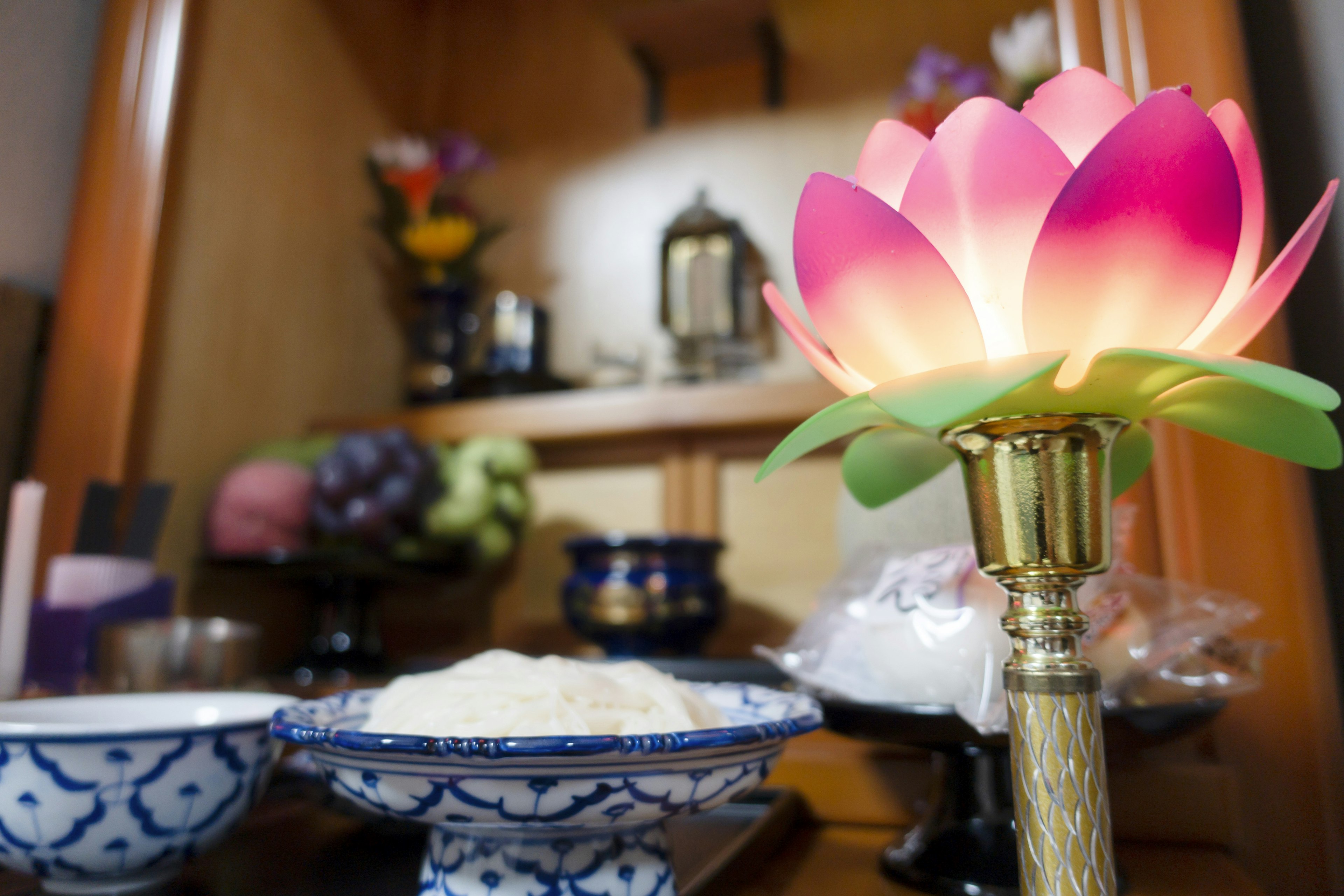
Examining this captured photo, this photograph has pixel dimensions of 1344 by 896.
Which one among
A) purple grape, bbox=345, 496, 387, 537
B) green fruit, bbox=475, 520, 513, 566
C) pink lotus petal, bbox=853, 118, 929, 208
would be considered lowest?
green fruit, bbox=475, 520, 513, 566

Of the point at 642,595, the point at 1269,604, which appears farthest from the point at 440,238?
the point at 1269,604

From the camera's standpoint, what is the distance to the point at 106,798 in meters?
0.38

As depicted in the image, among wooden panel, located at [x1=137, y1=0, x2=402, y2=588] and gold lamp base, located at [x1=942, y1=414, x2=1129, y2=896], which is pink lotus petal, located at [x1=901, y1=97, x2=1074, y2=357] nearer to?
gold lamp base, located at [x1=942, y1=414, x2=1129, y2=896]

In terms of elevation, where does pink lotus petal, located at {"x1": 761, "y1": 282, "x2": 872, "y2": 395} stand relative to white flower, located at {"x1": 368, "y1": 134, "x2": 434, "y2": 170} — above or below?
below

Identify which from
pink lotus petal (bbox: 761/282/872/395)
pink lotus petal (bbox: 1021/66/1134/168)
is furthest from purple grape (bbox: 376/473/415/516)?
pink lotus petal (bbox: 1021/66/1134/168)

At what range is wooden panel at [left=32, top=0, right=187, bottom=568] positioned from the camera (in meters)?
0.80

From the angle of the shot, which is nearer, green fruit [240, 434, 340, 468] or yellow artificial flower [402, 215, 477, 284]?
green fruit [240, 434, 340, 468]

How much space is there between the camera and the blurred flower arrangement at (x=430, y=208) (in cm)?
120

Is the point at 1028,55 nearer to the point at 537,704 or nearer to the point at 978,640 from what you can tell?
the point at 978,640

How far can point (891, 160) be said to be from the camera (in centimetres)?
35

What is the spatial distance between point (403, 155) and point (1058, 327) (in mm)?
1101

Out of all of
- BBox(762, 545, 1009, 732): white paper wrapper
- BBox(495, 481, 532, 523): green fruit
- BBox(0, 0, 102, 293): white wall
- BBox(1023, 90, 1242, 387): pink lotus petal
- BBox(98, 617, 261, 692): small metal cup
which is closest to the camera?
BBox(1023, 90, 1242, 387): pink lotus petal

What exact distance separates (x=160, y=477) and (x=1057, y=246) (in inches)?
34.7

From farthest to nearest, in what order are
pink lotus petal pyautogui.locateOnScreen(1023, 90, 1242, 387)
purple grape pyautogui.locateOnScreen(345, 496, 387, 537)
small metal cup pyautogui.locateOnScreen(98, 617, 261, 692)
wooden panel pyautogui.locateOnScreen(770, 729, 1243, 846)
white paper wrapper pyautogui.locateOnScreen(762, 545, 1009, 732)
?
purple grape pyautogui.locateOnScreen(345, 496, 387, 537)
small metal cup pyautogui.locateOnScreen(98, 617, 261, 692)
wooden panel pyautogui.locateOnScreen(770, 729, 1243, 846)
white paper wrapper pyautogui.locateOnScreen(762, 545, 1009, 732)
pink lotus petal pyautogui.locateOnScreen(1023, 90, 1242, 387)
